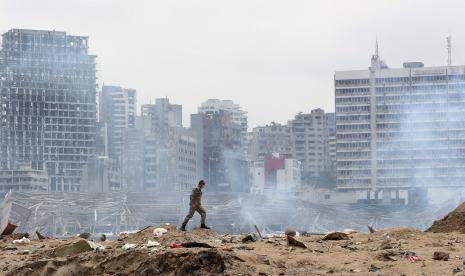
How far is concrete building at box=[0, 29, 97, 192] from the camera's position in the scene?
13025cm

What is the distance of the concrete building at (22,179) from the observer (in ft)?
400

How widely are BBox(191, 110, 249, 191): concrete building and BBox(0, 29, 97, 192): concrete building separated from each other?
18.0 metres

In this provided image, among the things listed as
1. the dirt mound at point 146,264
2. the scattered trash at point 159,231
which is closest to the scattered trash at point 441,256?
the dirt mound at point 146,264

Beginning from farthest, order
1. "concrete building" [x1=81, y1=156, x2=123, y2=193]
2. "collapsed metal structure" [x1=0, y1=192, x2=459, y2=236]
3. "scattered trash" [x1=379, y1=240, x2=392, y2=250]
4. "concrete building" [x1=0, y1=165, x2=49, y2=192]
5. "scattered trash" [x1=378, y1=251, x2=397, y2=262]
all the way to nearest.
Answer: "concrete building" [x1=81, y1=156, x2=123, y2=193] → "concrete building" [x1=0, y1=165, x2=49, y2=192] → "collapsed metal structure" [x1=0, y1=192, x2=459, y2=236] → "scattered trash" [x1=379, y1=240, x2=392, y2=250] → "scattered trash" [x1=378, y1=251, x2=397, y2=262]

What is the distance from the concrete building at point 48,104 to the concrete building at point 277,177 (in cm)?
2659

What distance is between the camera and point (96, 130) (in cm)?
13988

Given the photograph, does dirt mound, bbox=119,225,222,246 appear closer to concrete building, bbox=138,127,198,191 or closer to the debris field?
the debris field

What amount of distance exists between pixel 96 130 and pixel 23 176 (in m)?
18.9

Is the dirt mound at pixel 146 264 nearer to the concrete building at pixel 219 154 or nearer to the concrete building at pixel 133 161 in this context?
the concrete building at pixel 133 161

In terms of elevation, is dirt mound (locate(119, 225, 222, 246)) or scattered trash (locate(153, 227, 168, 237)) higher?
scattered trash (locate(153, 227, 168, 237))

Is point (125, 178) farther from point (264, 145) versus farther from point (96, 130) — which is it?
point (264, 145)

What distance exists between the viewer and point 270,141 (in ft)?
570

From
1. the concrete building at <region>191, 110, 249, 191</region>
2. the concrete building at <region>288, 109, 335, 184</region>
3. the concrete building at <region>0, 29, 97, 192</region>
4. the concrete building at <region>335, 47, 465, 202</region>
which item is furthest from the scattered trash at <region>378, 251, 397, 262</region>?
the concrete building at <region>288, 109, 335, 184</region>

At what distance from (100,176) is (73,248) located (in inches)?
4515
